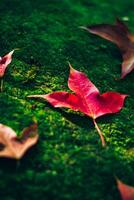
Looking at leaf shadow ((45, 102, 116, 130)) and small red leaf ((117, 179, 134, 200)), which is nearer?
small red leaf ((117, 179, 134, 200))

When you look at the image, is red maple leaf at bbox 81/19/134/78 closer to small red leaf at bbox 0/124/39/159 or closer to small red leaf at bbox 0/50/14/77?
small red leaf at bbox 0/50/14/77

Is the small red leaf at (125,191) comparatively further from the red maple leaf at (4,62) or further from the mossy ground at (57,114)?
the red maple leaf at (4,62)

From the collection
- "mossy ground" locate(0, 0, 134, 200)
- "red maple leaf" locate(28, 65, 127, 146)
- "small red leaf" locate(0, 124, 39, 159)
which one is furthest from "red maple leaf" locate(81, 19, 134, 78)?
"small red leaf" locate(0, 124, 39, 159)

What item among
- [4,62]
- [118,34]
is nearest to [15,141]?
[4,62]

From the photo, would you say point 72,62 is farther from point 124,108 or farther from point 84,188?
point 84,188

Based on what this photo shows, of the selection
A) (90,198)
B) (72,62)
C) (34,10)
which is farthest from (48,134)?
(34,10)
